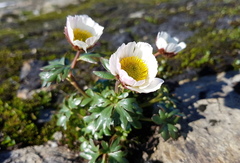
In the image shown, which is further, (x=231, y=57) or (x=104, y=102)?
(x=231, y=57)

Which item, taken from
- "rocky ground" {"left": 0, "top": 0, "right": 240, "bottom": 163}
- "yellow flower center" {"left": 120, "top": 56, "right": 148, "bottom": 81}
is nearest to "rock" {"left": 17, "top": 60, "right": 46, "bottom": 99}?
"rocky ground" {"left": 0, "top": 0, "right": 240, "bottom": 163}

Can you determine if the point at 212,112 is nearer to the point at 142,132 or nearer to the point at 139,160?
the point at 142,132

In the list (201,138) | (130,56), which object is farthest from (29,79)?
(201,138)

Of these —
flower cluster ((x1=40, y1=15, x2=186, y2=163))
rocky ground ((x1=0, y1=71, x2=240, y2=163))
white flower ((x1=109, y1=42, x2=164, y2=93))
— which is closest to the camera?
white flower ((x1=109, y1=42, x2=164, y2=93))

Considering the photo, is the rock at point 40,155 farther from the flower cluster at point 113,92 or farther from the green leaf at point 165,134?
the green leaf at point 165,134

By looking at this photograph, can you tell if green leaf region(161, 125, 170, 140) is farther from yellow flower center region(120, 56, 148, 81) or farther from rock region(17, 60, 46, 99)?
rock region(17, 60, 46, 99)

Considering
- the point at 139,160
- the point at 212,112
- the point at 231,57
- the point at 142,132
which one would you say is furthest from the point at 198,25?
the point at 139,160

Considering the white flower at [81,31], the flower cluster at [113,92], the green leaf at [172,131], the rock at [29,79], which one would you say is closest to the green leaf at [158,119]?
the flower cluster at [113,92]
